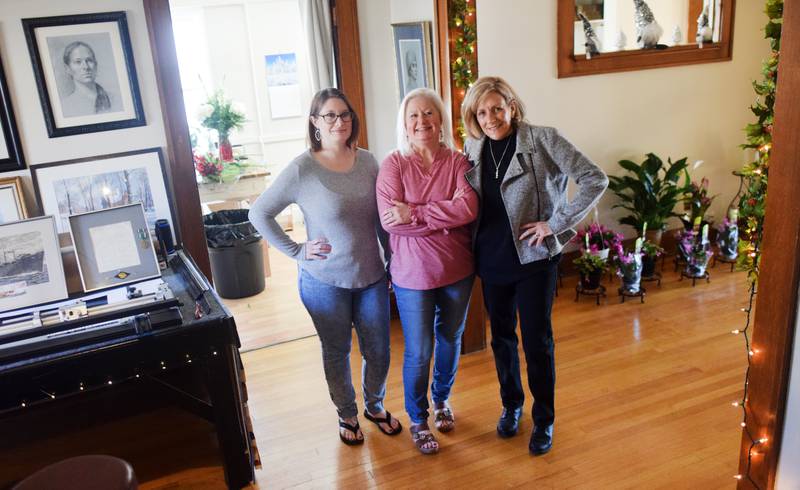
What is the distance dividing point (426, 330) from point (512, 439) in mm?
641

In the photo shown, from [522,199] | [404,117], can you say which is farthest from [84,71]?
[522,199]

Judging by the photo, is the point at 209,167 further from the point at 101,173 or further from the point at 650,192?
the point at 650,192

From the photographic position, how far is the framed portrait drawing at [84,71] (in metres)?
2.62

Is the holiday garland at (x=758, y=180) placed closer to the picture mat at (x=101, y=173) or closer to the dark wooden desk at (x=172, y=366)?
the dark wooden desk at (x=172, y=366)

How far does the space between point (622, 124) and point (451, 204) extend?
8.94 ft

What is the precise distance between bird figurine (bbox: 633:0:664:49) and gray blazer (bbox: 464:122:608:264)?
2.62 metres

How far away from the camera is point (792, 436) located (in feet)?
6.15

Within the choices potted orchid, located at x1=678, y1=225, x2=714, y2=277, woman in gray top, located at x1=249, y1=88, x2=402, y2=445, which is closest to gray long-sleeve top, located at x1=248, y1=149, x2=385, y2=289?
woman in gray top, located at x1=249, y1=88, x2=402, y2=445

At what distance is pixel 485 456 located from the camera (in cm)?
254

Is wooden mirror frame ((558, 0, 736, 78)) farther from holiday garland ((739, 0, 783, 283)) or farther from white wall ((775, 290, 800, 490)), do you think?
white wall ((775, 290, 800, 490))

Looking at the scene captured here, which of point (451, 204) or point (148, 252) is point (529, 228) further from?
point (148, 252)

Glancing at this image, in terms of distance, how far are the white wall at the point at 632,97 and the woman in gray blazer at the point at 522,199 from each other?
1.73 m

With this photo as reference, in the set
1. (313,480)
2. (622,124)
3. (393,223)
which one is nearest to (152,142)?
(393,223)

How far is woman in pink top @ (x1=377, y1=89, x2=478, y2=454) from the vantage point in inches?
89.0
